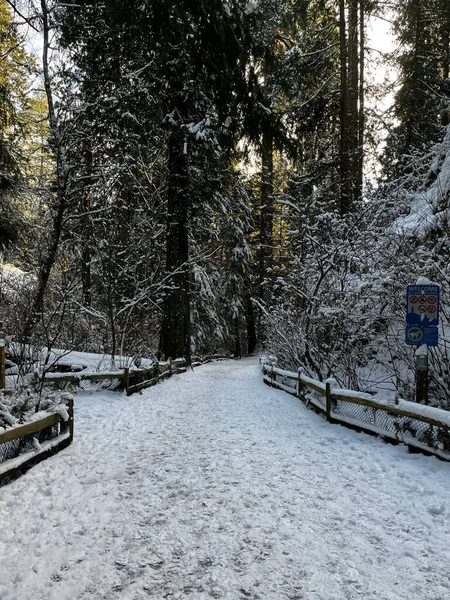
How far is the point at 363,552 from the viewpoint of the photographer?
3.34m

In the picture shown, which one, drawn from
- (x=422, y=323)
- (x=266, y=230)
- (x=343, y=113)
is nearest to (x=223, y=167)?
(x=343, y=113)

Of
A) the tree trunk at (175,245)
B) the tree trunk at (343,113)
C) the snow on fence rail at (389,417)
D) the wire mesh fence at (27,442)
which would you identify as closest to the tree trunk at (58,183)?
the wire mesh fence at (27,442)

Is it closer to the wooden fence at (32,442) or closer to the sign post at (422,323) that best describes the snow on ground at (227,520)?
the wooden fence at (32,442)

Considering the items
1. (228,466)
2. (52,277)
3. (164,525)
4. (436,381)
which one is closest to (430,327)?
(436,381)

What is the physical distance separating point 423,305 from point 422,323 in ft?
0.91

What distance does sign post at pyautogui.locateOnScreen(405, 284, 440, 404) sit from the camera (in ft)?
20.3

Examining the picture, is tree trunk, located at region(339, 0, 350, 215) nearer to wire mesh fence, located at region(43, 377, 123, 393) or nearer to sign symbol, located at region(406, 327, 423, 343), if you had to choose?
sign symbol, located at region(406, 327, 423, 343)

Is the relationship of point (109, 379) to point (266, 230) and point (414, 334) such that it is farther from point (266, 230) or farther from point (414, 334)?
point (266, 230)

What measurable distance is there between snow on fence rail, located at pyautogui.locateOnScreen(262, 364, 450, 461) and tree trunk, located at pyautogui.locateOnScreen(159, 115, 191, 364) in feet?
25.5

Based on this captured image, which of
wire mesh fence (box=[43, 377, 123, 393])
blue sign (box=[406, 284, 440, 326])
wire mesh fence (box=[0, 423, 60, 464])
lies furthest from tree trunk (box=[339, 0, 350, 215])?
wire mesh fence (box=[0, 423, 60, 464])

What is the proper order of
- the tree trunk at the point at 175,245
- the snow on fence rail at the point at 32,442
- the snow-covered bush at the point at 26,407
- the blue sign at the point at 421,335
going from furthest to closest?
the tree trunk at the point at 175,245 → the blue sign at the point at 421,335 → the snow-covered bush at the point at 26,407 → the snow on fence rail at the point at 32,442

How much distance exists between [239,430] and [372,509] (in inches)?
136

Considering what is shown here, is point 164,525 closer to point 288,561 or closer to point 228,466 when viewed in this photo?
point 288,561

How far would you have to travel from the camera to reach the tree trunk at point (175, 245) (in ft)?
51.5
